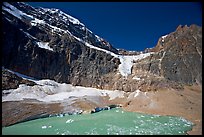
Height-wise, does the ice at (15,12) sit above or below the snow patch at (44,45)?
above

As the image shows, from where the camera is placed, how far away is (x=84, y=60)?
5588cm

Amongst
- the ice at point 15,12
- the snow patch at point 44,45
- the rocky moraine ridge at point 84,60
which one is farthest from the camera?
the ice at point 15,12

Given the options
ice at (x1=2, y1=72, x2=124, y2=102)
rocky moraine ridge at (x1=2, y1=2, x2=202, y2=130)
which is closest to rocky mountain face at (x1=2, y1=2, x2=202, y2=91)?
rocky moraine ridge at (x1=2, y1=2, x2=202, y2=130)

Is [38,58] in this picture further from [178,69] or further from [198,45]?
[198,45]

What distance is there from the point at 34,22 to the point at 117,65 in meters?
23.7

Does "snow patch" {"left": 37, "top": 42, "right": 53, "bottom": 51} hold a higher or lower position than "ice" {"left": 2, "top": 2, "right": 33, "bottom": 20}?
lower

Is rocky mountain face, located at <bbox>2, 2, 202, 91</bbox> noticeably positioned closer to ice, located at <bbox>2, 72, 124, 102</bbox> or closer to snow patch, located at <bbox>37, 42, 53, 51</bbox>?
snow patch, located at <bbox>37, 42, 53, 51</bbox>

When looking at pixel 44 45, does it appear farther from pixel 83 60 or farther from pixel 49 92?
pixel 49 92

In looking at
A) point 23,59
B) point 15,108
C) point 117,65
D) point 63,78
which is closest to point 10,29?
point 23,59

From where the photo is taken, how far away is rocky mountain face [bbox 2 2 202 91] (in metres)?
46.1

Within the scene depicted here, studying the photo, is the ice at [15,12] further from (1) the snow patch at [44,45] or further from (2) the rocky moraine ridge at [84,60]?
(1) the snow patch at [44,45]

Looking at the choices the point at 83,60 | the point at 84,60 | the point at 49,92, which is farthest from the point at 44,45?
the point at 49,92

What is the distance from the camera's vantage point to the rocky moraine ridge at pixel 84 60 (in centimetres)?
4600

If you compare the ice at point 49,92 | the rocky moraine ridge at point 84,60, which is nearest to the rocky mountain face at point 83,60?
the rocky moraine ridge at point 84,60
